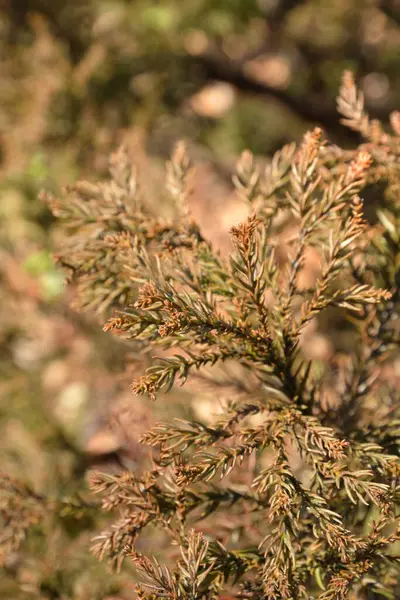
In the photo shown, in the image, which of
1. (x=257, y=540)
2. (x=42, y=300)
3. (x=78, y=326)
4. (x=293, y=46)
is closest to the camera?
(x=257, y=540)

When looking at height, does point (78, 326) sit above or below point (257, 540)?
below

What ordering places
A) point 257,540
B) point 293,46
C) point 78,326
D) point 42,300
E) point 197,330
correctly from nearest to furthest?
point 197,330 < point 257,540 < point 78,326 < point 42,300 < point 293,46

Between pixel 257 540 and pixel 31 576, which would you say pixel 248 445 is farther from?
pixel 31 576

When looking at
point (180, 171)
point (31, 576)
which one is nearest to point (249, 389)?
point (180, 171)

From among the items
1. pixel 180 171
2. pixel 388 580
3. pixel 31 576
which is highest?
pixel 180 171

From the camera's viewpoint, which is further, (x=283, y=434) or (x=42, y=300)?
(x=42, y=300)

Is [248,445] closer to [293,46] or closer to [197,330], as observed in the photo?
[197,330]
